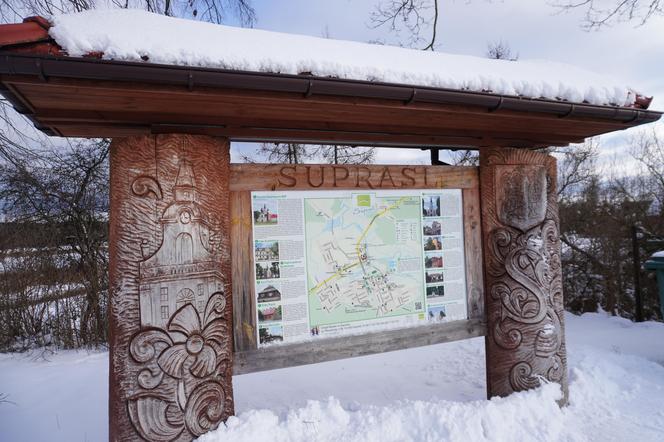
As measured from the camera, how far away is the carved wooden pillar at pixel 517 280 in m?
3.20

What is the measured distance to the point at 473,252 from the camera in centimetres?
324

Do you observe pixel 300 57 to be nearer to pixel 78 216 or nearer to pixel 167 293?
pixel 167 293

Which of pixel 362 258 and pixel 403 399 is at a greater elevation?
pixel 362 258

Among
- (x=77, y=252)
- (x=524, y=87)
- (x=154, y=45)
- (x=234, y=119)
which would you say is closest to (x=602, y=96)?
(x=524, y=87)

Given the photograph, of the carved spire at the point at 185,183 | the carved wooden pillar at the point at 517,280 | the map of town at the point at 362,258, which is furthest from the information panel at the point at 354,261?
the carved spire at the point at 185,183

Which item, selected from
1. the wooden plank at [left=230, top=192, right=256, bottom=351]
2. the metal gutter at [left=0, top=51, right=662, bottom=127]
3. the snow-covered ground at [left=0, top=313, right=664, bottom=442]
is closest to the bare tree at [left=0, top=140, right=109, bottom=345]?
the snow-covered ground at [left=0, top=313, right=664, bottom=442]

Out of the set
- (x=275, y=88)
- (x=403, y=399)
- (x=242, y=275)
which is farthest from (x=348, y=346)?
(x=275, y=88)

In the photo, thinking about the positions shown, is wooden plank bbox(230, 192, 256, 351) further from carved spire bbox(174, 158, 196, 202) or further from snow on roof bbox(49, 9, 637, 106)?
snow on roof bbox(49, 9, 637, 106)

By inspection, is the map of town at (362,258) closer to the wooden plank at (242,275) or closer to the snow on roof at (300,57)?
the wooden plank at (242,275)

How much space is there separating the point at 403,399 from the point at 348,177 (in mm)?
2303

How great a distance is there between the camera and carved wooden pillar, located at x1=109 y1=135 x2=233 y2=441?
2227 mm

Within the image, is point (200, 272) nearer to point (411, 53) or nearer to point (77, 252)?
point (411, 53)

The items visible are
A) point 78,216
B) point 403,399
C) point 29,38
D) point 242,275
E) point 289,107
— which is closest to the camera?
point 29,38

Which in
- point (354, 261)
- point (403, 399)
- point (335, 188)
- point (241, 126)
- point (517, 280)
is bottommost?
point (403, 399)
